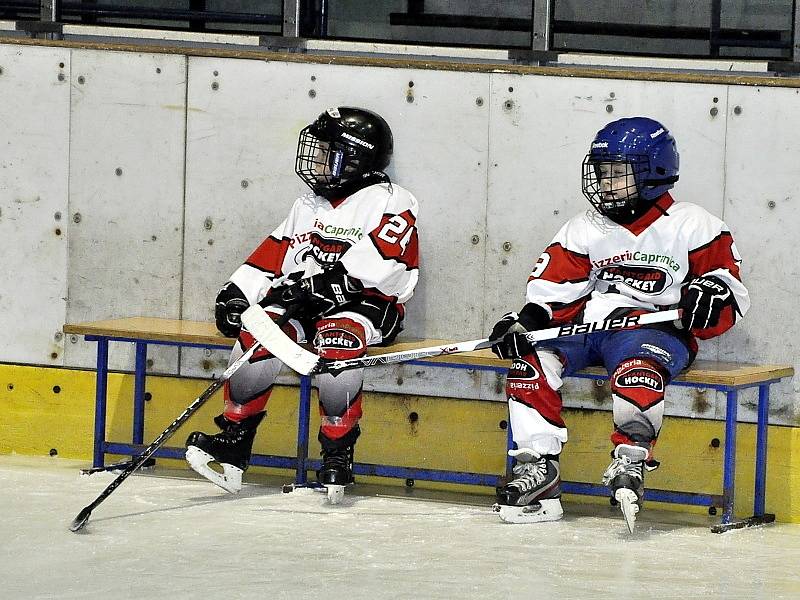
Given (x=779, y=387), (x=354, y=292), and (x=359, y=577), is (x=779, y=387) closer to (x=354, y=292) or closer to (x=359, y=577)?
(x=354, y=292)

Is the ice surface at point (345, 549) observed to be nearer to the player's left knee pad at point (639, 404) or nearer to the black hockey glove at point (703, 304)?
the player's left knee pad at point (639, 404)

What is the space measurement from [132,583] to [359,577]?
0.56 meters

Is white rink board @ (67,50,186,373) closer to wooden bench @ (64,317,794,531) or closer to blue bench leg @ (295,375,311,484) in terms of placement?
wooden bench @ (64,317,794,531)

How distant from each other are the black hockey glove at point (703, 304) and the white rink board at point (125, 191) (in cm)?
194

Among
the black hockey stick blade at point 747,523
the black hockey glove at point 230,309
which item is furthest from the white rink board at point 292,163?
the black hockey stick blade at point 747,523

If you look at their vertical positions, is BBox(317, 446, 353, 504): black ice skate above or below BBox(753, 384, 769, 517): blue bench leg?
below

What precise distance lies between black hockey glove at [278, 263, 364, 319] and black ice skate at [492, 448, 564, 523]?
0.77 m

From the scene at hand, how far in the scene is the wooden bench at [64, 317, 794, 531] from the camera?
4.22 metres

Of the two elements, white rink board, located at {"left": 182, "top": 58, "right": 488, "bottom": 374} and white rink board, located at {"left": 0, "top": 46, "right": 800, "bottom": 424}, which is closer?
white rink board, located at {"left": 0, "top": 46, "right": 800, "bottom": 424}

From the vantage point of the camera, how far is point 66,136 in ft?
16.9

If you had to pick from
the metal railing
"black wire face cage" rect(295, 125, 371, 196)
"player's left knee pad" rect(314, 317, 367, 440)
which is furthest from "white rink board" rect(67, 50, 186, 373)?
"player's left knee pad" rect(314, 317, 367, 440)

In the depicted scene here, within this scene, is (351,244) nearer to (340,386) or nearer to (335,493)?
(340,386)

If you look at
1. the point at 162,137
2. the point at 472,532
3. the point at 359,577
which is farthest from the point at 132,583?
the point at 162,137

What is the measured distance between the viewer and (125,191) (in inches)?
202
